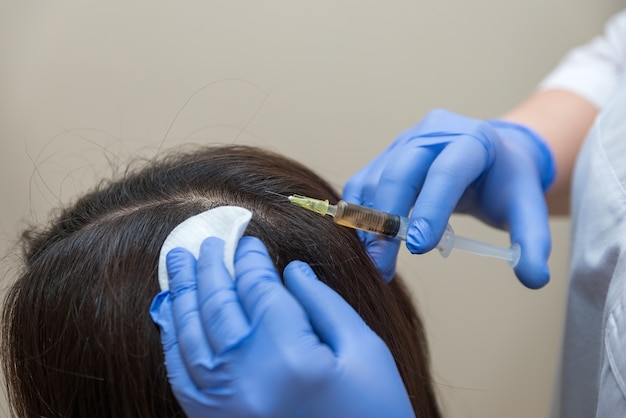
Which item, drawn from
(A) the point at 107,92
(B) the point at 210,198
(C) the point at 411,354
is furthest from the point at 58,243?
(A) the point at 107,92

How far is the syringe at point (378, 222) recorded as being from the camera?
698 millimetres

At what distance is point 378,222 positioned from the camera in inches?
29.8

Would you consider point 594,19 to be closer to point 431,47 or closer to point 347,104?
point 431,47

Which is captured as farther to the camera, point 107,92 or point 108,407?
point 107,92

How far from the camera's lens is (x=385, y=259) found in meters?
0.81

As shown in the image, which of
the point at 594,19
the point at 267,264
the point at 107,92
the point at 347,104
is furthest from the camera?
the point at 594,19

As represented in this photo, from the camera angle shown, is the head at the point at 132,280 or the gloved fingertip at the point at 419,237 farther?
the gloved fingertip at the point at 419,237

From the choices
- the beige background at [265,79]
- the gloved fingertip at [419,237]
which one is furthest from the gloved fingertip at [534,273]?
the beige background at [265,79]

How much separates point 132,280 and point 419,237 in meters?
0.35

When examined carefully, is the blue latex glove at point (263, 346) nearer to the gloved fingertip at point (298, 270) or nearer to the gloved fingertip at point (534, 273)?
the gloved fingertip at point (298, 270)

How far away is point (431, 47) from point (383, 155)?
588 millimetres

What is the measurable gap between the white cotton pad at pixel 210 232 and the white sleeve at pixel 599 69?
84 cm

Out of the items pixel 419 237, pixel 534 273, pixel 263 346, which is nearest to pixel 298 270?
pixel 263 346

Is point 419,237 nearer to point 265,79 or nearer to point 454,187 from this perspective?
point 454,187
